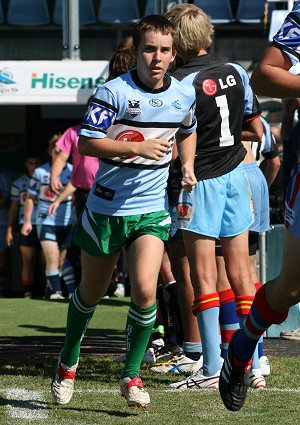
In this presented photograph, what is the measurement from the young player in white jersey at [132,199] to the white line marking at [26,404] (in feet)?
0.44

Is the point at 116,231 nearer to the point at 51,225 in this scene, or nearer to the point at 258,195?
the point at 258,195

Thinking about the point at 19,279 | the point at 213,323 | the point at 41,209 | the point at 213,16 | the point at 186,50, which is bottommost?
the point at 19,279

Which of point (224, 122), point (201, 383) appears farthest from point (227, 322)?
point (224, 122)

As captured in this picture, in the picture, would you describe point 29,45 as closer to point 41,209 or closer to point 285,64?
point 41,209

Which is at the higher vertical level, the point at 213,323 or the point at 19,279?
the point at 213,323

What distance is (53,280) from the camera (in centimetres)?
1386

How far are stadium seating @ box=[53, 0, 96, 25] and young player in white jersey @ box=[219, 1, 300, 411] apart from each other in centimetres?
1301

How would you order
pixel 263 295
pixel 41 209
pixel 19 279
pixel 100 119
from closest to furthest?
1. pixel 263 295
2. pixel 100 119
3. pixel 41 209
4. pixel 19 279

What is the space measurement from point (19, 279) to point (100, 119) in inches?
450

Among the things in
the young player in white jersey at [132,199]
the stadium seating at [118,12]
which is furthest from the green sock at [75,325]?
the stadium seating at [118,12]

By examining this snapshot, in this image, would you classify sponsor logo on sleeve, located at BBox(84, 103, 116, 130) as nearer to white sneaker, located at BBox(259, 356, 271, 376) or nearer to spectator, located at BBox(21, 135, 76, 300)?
white sneaker, located at BBox(259, 356, 271, 376)

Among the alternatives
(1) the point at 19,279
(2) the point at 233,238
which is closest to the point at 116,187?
(2) the point at 233,238

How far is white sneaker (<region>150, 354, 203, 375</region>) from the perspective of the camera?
6641 mm

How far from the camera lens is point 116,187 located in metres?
5.50
